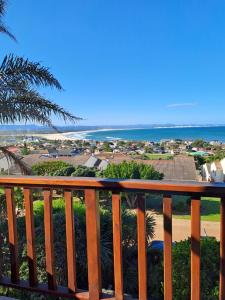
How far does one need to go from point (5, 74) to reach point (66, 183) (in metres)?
3.12

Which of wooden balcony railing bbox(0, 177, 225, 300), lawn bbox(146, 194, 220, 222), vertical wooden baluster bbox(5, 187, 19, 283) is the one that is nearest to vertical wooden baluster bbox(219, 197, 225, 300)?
wooden balcony railing bbox(0, 177, 225, 300)

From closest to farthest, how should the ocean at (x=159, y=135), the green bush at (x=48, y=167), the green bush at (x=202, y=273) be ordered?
the green bush at (x=202, y=273) < the green bush at (x=48, y=167) < the ocean at (x=159, y=135)

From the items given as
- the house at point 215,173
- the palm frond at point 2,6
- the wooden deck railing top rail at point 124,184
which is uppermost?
the palm frond at point 2,6

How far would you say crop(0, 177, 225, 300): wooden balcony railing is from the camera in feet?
4.87

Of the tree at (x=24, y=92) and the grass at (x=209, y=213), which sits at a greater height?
the tree at (x=24, y=92)

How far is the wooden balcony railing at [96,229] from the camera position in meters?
1.48

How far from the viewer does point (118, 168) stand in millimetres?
22234

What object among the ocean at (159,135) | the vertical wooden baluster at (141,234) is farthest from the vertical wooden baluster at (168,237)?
the ocean at (159,135)

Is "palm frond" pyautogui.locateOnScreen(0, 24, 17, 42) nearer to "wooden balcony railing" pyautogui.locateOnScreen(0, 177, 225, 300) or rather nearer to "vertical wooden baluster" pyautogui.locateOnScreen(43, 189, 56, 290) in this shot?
"wooden balcony railing" pyautogui.locateOnScreen(0, 177, 225, 300)

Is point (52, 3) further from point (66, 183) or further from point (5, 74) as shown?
point (66, 183)

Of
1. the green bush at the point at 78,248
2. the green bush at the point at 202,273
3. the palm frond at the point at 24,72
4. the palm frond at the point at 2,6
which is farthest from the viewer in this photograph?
the green bush at the point at 78,248

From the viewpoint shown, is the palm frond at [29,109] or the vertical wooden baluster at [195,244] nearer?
the vertical wooden baluster at [195,244]

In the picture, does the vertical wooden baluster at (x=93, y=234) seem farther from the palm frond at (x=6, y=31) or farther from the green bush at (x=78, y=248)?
the palm frond at (x=6, y=31)

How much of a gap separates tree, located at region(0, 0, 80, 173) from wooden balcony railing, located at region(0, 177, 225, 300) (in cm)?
Answer: 269
